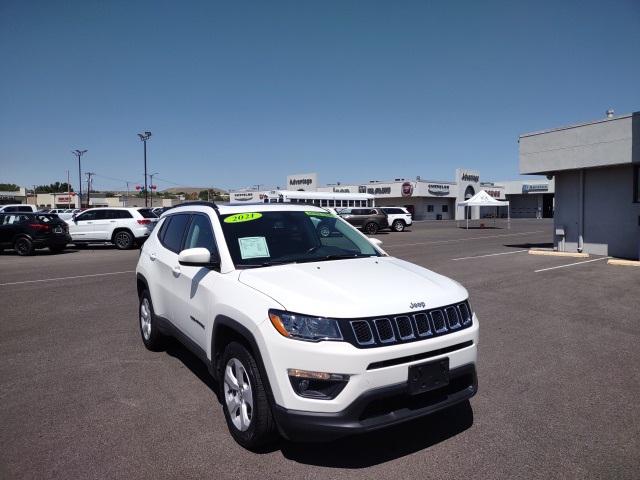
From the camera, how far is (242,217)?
163 inches

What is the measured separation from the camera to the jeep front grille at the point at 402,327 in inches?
111

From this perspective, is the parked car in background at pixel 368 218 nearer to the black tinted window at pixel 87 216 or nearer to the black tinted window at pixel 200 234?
the black tinted window at pixel 87 216

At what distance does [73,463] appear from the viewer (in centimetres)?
313

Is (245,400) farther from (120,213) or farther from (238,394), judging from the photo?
(120,213)

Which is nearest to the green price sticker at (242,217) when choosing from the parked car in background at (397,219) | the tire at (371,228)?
the tire at (371,228)

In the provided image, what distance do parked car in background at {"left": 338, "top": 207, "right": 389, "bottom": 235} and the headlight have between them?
1119 inches

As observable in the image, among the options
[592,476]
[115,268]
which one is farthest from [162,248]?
[115,268]

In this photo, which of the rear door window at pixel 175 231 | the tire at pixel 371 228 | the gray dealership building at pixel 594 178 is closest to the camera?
the rear door window at pixel 175 231

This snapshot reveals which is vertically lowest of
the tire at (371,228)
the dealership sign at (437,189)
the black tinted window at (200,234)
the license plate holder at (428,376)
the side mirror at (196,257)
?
the license plate holder at (428,376)

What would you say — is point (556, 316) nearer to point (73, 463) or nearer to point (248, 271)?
point (248, 271)

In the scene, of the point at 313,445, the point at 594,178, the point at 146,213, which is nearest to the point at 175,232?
the point at 313,445

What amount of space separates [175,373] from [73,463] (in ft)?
5.44

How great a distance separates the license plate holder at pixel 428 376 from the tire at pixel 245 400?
0.94 metres

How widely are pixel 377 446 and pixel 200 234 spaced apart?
242 centimetres
